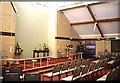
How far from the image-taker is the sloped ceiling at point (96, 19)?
13623 millimetres

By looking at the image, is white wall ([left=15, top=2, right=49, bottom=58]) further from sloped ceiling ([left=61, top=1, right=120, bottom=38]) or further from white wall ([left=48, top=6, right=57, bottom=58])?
sloped ceiling ([left=61, top=1, right=120, bottom=38])

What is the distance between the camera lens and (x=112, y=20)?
14383mm

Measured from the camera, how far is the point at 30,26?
44.4 feet

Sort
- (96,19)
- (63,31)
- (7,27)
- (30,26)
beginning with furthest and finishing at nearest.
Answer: (63,31), (96,19), (30,26), (7,27)

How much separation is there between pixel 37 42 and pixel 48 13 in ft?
9.53

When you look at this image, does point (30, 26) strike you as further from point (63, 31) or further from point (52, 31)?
point (63, 31)

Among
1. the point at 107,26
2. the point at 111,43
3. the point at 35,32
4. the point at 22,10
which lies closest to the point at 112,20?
the point at 107,26

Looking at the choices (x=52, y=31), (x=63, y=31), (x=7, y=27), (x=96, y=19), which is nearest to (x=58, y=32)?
(x=52, y=31)

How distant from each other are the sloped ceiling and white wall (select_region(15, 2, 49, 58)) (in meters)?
2.42

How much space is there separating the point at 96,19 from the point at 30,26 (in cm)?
578

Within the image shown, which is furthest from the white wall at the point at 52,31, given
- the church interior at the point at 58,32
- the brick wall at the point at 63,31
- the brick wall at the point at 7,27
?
the brick wall at the point at 7,27

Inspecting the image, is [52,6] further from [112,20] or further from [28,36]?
[112,20]

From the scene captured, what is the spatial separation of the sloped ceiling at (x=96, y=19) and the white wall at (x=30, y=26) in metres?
2.42

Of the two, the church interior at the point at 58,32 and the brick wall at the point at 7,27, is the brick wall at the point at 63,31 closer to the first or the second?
the church interior at the point at 58,32
